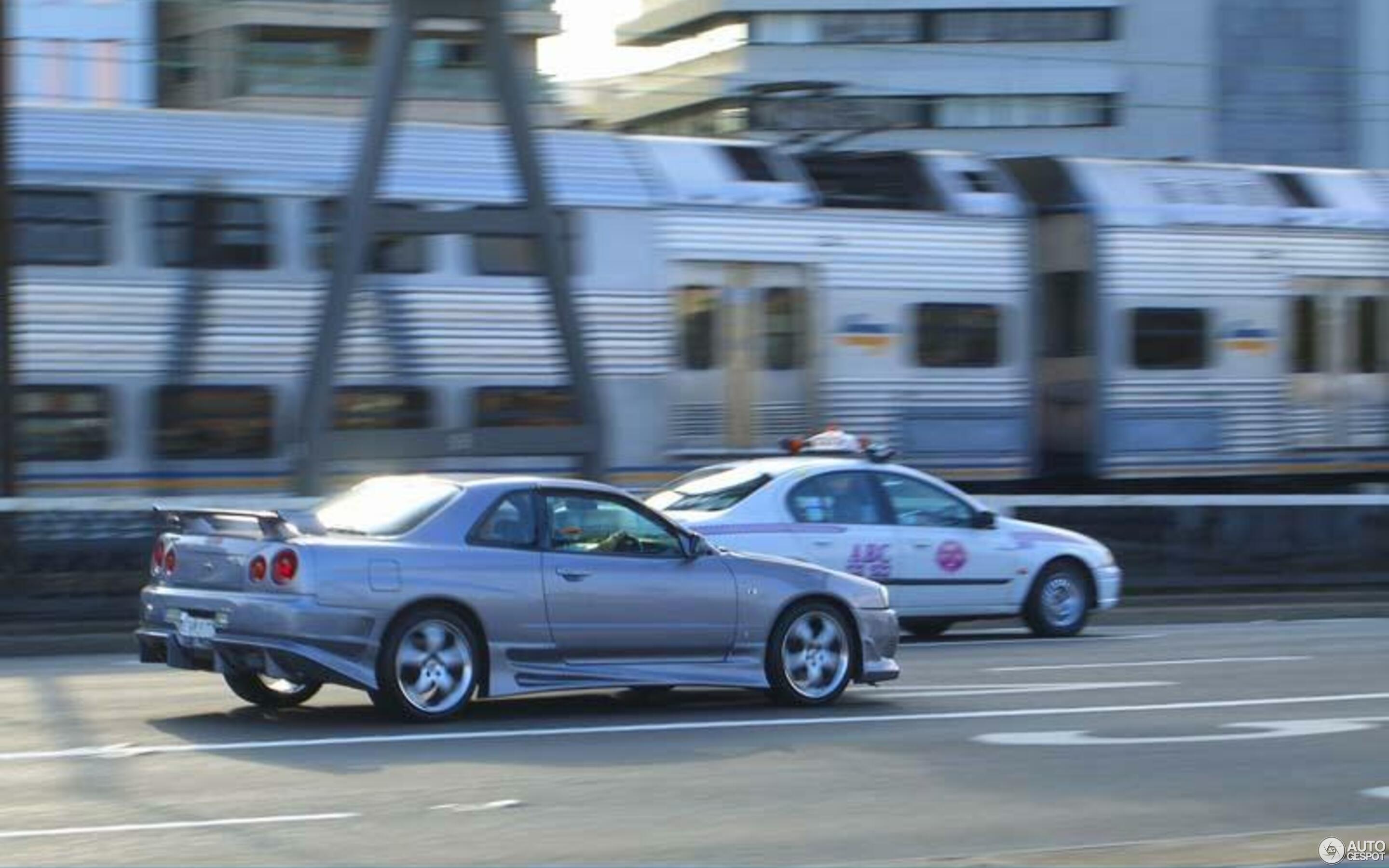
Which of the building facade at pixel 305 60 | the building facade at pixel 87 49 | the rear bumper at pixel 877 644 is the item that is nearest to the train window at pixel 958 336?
the rear bumper at pixel 877 644

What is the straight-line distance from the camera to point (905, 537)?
54.1 feet

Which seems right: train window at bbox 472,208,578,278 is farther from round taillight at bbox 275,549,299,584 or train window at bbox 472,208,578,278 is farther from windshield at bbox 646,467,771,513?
round taillight at bbox 275,549,299,584

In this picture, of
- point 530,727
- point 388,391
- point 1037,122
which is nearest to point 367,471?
point 388,391

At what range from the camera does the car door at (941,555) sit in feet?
54.1

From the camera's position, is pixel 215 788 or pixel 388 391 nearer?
pixel 215 788

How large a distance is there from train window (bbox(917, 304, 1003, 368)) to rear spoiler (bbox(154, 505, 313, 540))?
13.8 m

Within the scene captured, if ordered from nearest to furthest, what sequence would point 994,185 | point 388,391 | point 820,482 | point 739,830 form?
point 739,830, point 820,482, point 388,391, point 994,185

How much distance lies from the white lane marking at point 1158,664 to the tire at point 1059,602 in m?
2.19

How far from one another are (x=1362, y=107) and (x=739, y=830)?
58.8m

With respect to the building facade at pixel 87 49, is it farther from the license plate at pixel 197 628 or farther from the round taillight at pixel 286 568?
the round taillight at pixel 286 568

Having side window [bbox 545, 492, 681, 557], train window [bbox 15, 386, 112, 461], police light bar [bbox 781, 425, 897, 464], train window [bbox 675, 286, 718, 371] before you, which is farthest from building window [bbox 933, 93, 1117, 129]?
side window [bbox 545, 492, 681, 557]

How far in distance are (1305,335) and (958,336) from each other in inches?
190

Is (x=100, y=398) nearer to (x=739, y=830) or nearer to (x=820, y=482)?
(x=820, y=482)

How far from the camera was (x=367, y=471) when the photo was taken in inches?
761
